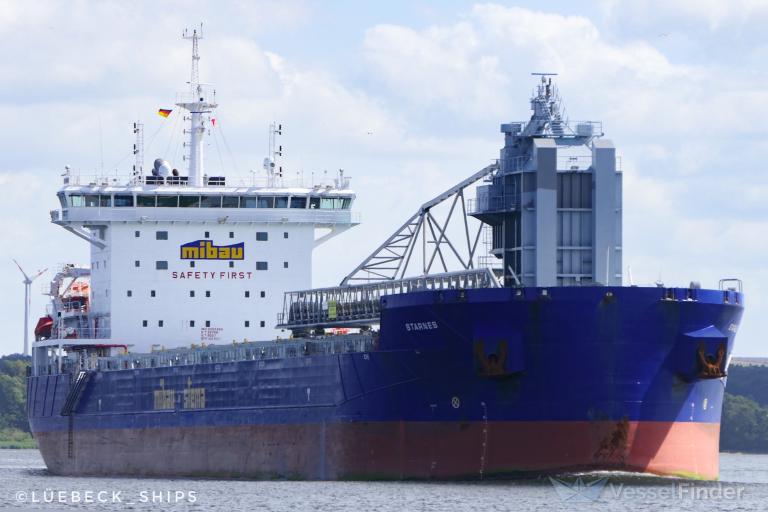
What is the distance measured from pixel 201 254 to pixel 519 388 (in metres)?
16.1

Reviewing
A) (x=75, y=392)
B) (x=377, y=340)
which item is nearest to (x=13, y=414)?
(x=75, y=392)

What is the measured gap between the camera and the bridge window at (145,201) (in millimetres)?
56125

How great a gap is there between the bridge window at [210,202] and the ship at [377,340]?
111mm

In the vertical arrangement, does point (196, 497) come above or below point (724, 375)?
below

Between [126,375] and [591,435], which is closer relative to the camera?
[591,435]

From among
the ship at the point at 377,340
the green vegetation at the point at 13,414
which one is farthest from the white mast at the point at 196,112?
the green vegetation at the point at 13,414

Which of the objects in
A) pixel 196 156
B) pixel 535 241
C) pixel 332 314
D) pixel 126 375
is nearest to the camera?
pixel 535 241

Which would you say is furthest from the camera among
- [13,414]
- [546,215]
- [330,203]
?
[13,414]

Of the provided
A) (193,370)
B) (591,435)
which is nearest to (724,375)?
(591,435)

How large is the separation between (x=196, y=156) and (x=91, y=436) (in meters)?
9.14

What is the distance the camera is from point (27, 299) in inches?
4050

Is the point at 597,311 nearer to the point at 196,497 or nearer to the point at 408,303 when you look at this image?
the point at 408,303

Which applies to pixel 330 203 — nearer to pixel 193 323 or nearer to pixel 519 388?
pixel 193 323

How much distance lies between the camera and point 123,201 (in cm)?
5641
